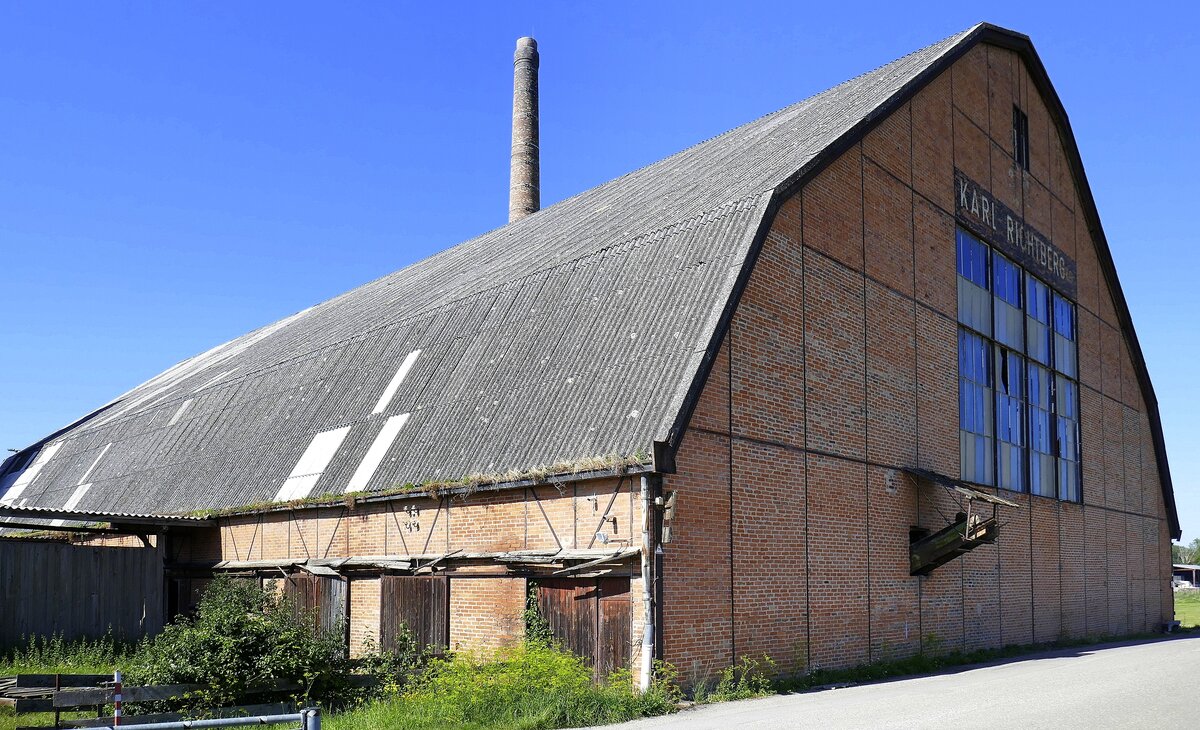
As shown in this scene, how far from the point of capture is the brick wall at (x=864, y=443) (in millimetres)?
16703

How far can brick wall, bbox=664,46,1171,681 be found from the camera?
16.7 m

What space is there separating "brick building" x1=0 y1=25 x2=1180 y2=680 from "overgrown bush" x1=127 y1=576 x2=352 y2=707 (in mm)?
3240

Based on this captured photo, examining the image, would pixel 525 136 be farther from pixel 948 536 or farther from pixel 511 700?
pixel 511 700

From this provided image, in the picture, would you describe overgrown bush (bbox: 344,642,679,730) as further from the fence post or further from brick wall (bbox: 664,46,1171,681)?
the fence post

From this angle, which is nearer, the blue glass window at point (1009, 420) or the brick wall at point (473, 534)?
the brick wall at point (473, 534)

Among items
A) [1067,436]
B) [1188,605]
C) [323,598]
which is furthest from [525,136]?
[1188,605]

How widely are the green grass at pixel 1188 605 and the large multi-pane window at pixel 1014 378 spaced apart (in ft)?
68.9

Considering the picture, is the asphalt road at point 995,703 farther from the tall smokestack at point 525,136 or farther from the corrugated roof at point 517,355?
the tall smokestack at point 525,136

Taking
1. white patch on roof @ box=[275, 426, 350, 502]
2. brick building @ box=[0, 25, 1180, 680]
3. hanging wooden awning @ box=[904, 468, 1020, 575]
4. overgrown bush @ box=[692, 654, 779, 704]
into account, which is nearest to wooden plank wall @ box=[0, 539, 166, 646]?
brick building @ box=[0, 25, 1180, 680]

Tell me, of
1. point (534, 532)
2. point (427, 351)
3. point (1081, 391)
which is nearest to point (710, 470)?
point (534, 532)

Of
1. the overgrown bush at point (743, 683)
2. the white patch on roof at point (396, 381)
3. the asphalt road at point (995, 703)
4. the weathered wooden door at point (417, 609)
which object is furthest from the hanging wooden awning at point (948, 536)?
the white patch on roof at point (396, 381)

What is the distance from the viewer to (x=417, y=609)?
19141 millimetres

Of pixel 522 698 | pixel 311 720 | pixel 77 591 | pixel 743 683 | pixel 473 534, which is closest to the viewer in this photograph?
pixel 311 720

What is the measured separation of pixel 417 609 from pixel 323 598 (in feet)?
10.4
